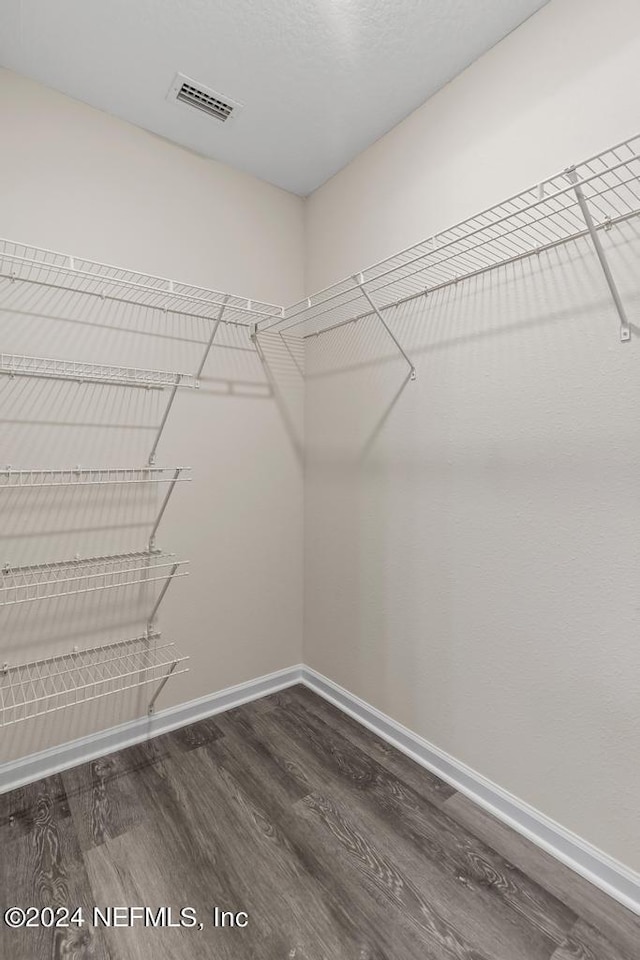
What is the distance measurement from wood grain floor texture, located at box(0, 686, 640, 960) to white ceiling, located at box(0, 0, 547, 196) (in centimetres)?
259

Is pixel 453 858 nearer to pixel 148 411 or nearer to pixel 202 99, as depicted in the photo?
pixel 148 411

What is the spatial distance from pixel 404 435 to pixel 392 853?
1.43 meters

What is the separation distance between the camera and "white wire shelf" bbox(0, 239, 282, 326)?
1693 millimetres

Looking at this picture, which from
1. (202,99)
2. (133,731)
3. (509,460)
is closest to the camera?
(509,460)

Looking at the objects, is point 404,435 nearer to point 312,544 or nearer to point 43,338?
point 312,544

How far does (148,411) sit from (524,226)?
1532mm

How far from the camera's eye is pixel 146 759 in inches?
73.5

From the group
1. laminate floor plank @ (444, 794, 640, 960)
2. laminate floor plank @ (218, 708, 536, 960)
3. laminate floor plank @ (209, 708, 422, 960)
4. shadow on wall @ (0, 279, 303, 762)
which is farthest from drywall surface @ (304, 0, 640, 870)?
shadow on wall @ (0, 279, 303, 762)

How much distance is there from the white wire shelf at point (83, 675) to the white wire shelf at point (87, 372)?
1.07 meters

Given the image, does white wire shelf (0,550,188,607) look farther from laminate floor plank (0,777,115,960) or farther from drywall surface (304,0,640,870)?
drywall surface (304,0,640,870)

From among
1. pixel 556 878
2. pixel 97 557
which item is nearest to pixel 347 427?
pixel 97 557

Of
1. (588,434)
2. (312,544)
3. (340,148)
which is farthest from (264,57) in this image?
(312,544)

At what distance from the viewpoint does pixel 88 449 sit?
1877 millimetres

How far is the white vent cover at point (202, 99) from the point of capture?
1.76 m
